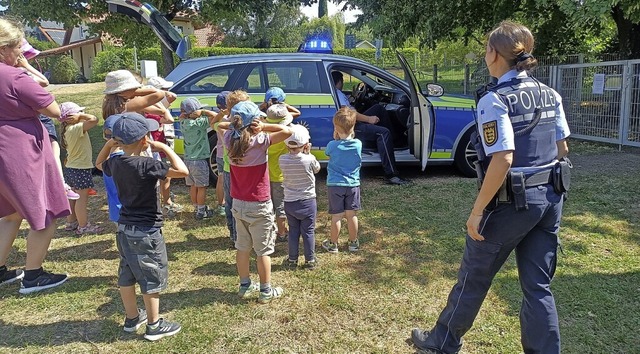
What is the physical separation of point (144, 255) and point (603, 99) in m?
9.41

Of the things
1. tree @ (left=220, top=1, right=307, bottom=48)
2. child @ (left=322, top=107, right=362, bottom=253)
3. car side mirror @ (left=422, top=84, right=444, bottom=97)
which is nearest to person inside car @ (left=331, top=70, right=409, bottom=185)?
car side mirror @ (left=422, top=84, right=444, bottom=97)

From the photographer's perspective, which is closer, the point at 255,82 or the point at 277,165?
the point at 277,165

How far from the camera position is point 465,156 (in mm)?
6988

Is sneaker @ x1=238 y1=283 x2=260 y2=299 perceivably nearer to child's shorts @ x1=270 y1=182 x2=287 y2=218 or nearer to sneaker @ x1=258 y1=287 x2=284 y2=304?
sneaker @ x1=258 y1=287 x2=284 y2=304

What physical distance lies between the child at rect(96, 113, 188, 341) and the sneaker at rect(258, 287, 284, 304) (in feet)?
2.27

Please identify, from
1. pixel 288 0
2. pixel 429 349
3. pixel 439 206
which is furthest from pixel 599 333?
pixel 288 0

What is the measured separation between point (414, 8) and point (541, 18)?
3.08 m

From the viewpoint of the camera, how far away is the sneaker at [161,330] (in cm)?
318

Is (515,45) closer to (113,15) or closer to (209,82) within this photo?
(209,82)

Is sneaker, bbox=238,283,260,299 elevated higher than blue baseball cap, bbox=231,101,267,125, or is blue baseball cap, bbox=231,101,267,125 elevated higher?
blue baseball cap, bbox=231,101,267,125

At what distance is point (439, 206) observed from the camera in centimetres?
581

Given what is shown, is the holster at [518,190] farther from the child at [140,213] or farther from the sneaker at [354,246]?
the sneaker at [354,246]

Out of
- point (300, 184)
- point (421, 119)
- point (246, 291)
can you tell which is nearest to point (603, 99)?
point (421, 119)

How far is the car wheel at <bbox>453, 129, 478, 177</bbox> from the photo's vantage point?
696cm
